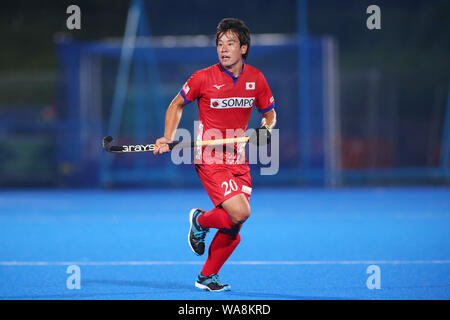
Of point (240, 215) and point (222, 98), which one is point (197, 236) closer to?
point (240, 215)

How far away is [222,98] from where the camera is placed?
183 inches

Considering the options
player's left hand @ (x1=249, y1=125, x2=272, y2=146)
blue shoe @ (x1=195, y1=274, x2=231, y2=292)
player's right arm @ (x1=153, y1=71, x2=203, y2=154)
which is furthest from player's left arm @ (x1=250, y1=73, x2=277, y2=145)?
blue shoe @ (x1=195, y1=274, x2=231, y2=292)

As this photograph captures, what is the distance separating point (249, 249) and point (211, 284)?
6.63 feet

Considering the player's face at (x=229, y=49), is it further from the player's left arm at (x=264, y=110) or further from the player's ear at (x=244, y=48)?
the player's left arm at (x=264, y=110)

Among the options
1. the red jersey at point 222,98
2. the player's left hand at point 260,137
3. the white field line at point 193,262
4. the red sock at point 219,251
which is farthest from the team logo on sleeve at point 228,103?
the white field line at point 193,262

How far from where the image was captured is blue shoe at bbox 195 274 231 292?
4.55 m

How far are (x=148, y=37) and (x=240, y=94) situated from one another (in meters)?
9.53

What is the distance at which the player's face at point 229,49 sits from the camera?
4.62 metres

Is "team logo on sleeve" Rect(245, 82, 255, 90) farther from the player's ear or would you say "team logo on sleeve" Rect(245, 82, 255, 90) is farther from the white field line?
the white field line

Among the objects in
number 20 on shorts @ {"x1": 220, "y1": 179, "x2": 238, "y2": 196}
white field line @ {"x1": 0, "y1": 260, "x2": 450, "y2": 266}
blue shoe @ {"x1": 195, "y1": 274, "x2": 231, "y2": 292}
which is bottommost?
A: white field line @ {"x1": 0, "y1": 260, "x2": 450, "y2": 266}

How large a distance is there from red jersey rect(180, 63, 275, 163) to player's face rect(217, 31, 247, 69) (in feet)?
0.24

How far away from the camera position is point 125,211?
10188mm

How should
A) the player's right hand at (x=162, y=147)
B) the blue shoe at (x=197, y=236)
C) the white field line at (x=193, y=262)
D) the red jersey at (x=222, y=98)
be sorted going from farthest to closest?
1. the white field line at (x=193, y=262)
2. the blue shoe at (x=197, y=236)
3. the red jersey at (x=222, y=98)
4. the player's right hand at (x=162, y=147)

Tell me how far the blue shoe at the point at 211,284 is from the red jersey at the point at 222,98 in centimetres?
83
